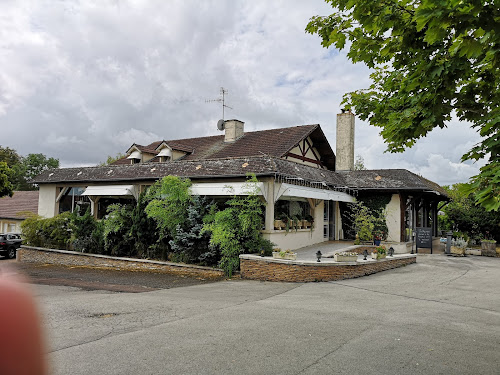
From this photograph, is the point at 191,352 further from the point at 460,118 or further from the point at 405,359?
the point at 460,118

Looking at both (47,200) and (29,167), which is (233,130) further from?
(29,167)

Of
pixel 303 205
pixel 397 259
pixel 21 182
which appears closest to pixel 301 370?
pixel 397 259

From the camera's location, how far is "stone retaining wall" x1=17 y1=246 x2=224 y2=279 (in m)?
14.9

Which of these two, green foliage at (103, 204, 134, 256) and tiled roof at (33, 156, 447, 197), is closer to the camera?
tiled roof at (33, 156, 447, 197)

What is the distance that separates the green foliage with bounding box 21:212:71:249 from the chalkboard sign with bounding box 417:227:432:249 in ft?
60.5

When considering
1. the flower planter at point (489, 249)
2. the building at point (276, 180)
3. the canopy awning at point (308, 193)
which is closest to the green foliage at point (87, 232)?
the building at point (276, 180)

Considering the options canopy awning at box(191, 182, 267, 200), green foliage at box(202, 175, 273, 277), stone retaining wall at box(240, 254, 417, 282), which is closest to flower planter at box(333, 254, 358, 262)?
stone retaining wall at box(240, 254, 417, 282)

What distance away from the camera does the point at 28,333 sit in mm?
772

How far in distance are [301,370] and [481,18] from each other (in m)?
4.72

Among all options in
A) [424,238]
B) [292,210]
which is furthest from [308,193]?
[424,238]

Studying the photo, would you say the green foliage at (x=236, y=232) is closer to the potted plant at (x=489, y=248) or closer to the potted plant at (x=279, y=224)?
the potted plant at (x=279, y=224)

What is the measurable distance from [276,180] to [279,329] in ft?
30.4

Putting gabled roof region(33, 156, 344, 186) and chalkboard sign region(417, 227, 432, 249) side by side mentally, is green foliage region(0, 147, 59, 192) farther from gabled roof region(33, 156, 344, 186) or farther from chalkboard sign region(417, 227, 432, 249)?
chalkboard sign region(417, 227, 432, 249)

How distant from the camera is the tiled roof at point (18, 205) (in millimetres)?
31031
